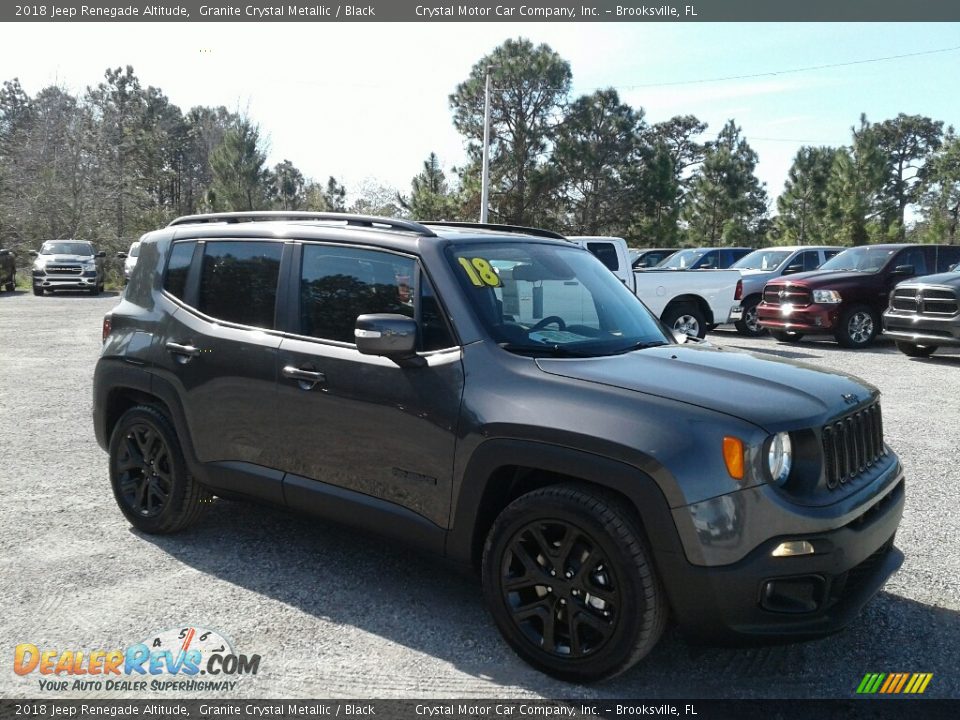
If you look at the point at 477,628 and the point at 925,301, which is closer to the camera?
the point at 477,628

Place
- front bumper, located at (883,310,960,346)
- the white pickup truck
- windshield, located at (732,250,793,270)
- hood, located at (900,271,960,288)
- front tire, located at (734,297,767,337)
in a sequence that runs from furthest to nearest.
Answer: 1. windshield, located at (732,250,793,270)
2. front tire, located at (734,297,767,337)
3. the white pickup truck
4. hood, located at (900,271,960,288)
5. front bumper, located at (883,310,960,346)

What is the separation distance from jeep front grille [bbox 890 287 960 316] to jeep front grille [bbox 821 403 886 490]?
10.0 metres

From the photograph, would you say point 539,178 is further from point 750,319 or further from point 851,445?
point 851,445

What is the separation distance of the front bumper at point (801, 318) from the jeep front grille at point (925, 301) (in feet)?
4.15

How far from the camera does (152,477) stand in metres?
4.70

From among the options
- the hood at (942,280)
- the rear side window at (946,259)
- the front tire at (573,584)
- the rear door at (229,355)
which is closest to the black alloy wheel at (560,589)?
the front tire at (573,584)

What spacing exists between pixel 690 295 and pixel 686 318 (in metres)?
0.43

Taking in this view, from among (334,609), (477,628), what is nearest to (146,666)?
(334,609)

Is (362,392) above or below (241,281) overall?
below

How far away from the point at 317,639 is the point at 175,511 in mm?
1508

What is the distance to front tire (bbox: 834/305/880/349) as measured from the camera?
14.5 m

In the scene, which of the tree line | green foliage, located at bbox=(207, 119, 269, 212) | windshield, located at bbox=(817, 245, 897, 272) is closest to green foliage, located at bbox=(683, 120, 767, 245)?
the tree line

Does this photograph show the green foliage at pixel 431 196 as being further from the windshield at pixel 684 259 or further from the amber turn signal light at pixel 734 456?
the amber turn signal light at pixel 734 456

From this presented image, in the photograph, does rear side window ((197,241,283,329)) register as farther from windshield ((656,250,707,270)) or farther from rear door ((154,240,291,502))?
windshield ((656,250,707,270))
